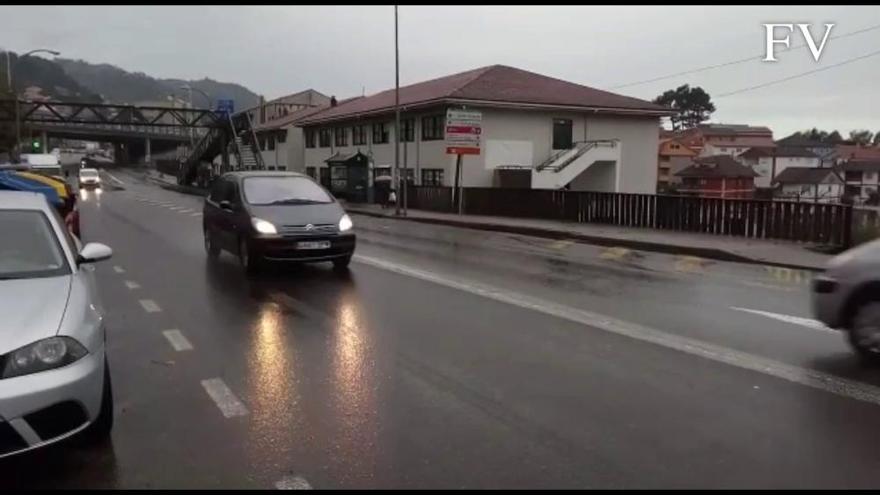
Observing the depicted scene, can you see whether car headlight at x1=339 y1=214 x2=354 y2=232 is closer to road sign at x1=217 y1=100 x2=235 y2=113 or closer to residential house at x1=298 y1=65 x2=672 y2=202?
residential house at x1=298 y1=65 x2=672 y2=202

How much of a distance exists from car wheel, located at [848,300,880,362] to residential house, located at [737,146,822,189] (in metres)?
104

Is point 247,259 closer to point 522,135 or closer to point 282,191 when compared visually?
point 282,191

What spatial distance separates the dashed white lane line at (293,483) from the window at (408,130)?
113 feet

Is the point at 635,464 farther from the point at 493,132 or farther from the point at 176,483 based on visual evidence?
the point at 493,132

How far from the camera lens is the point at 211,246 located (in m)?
13.6

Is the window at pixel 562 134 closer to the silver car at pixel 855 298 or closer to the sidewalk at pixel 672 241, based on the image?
the sidewalk at pixel 672 241

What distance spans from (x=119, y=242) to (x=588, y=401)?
14.0 m

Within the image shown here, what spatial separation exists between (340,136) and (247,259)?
36.7 m

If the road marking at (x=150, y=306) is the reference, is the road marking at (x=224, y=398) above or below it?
below

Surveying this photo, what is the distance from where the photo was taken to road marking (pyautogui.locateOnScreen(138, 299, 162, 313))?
8500mm

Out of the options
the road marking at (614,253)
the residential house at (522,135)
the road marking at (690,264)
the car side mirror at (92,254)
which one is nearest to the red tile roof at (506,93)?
the residential house at (522,135)

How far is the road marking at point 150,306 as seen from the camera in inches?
335

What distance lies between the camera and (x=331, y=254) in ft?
36.9

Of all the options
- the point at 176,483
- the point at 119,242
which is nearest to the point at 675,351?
the point at 176,483
